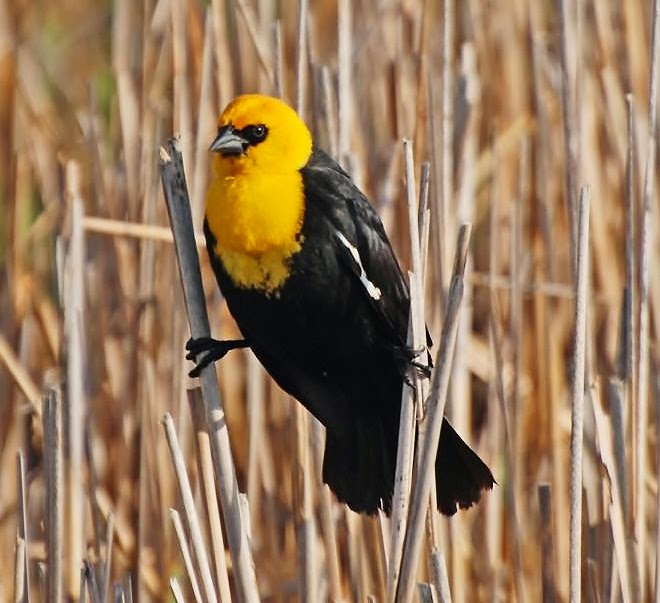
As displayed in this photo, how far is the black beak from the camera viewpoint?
78.5 inches

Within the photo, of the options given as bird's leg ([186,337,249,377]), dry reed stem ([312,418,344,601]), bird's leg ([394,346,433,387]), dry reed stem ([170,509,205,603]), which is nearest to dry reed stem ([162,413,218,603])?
dry reed stem ([170,509,205,603])

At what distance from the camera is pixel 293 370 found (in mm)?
2145

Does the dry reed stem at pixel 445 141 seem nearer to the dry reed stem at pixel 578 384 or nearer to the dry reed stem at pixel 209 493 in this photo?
the dry reed stem at pixel 578 384

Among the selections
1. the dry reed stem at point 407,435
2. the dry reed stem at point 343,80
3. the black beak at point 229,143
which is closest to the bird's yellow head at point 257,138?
the black beak at point 229,143

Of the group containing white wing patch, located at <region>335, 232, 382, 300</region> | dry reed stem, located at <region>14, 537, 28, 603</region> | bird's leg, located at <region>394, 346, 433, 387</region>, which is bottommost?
dry reed stem, located at <region>14, 537, 28, 603</region>

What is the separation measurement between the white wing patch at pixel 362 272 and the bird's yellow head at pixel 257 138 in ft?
0.45

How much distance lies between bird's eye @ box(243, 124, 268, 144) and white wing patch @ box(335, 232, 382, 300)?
7.3 inches

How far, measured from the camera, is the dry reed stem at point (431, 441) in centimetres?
158

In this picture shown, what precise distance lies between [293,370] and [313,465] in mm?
220

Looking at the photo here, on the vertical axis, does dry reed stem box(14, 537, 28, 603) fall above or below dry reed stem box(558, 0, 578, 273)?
below

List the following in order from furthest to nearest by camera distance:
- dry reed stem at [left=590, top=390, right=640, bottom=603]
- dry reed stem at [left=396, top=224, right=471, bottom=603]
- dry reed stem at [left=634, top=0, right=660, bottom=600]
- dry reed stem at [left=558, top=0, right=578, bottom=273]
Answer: dry reed stem at [left=558, top=0, right=578, bottom=273]
dry reed stem at [left=634, top=0, right=660, bottom=600]
dry reed stem at [left=590, top=390, right=640, bottom=603]
dry reed stem at [left=396, top=224, right=471, bottom=603]

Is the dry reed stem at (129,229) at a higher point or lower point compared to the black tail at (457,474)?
higher

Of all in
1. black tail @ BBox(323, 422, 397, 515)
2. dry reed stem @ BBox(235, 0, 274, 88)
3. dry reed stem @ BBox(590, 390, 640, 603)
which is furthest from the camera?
dry reed stem @ BBox(235, 0, 274, 88)

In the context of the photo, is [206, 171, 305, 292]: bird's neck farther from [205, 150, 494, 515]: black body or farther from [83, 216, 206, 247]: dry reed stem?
[83, 216, 206, 247]: dry reed stem
